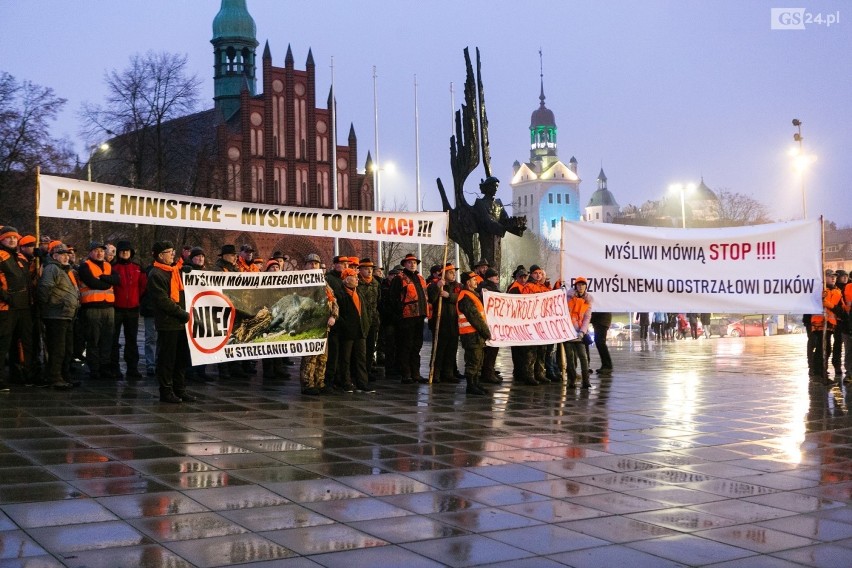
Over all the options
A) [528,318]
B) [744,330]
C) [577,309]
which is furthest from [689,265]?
[744,330]

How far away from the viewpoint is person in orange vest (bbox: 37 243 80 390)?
12203mm

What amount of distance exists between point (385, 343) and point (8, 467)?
29.9 ft

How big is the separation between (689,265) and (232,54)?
65.7 meters

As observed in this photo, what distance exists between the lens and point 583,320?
14.8 m

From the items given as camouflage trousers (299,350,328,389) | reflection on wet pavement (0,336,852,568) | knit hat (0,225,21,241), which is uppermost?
knit hat (0,225,21,241)

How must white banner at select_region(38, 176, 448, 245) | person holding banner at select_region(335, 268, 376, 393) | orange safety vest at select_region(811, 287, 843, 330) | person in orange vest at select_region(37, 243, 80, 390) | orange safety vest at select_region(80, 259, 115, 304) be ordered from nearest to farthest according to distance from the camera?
white banner at select_region(38, 176, 448, 245), person in orange vest at select_region(37, 243, 80, 390), person holding banner at select_region(335, 268, 376, 393), orange safety vest at select_region(80, 259, 115, 304), orange safety vest at select_region(811, 287, 843, 330)

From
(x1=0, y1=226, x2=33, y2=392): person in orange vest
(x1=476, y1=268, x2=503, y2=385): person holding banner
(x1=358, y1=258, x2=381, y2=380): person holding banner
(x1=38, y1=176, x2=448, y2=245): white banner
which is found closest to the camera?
(x1=38, y1=176, x2=448, y2=245): white banner

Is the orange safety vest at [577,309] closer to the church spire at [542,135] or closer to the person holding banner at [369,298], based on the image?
the person holding banner at [369,298]

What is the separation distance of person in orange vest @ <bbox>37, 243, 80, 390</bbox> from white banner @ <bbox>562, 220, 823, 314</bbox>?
7.05m

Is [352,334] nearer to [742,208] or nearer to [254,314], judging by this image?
[254,314]

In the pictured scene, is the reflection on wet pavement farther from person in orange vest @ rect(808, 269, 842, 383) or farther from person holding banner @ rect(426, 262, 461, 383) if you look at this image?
person in orange vest @ rect(808, 269, 842, 383)

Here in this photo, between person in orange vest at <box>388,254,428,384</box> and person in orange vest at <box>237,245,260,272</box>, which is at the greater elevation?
person in orange vest at <box>237,245,260,272</box>

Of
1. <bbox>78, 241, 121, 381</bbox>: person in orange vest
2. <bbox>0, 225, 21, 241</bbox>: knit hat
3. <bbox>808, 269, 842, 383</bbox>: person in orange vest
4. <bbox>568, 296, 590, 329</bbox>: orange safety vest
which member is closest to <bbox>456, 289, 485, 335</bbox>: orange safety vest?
<bbox>568, 296, 590, 329</bbox>: orange safety vest

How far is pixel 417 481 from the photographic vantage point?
7.37 m
